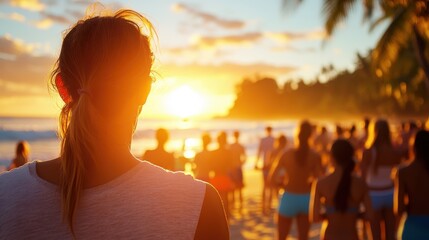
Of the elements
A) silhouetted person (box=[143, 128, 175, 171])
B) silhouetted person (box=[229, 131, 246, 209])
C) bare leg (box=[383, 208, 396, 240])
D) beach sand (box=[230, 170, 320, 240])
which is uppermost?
silhouetted person (box=[143, 128, 175, 171])

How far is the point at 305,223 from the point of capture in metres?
5.06

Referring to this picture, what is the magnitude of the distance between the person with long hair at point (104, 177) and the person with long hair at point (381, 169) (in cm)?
482

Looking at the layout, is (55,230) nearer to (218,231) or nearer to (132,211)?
(132,211)

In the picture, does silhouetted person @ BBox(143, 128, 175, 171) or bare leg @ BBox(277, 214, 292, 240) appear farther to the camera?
silhouetted person @ BBox(143, 128, 175, 171)

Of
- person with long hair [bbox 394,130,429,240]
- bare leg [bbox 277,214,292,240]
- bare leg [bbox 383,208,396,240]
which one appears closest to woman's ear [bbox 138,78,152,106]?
person with long hair [bbox 394,130,429,240]

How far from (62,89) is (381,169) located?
5.28m

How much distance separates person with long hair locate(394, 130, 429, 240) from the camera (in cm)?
373

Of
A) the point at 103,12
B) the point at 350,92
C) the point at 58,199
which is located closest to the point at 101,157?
the point at 58,199

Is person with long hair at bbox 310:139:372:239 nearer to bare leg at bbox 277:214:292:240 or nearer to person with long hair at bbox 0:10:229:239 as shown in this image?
bare leg at bbox 277:214:292:240

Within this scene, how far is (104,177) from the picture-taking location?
111cm

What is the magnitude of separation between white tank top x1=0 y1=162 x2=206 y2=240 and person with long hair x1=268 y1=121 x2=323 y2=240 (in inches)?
162

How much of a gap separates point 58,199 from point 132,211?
194 mm

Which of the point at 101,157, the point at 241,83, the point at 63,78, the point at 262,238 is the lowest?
the point at 262,238

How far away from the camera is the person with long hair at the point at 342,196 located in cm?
381
